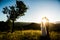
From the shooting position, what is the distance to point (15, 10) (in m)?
1.79

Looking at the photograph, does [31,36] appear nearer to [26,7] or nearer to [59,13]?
[26,7]

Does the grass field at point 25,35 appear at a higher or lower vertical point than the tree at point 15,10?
lower

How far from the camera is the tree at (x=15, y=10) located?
5.82 feet

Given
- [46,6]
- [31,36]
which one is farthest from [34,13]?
[31,36]

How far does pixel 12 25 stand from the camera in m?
1.78

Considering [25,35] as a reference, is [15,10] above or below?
above

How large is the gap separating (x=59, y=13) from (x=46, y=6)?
242 millimetres

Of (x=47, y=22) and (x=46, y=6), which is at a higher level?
(x=46, y=6)

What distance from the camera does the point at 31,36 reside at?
1.74 metres

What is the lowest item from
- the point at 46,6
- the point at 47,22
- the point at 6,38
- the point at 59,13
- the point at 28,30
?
the point at 6,38

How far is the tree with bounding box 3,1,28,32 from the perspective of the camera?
178 cm

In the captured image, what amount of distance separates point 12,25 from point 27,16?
0.29m

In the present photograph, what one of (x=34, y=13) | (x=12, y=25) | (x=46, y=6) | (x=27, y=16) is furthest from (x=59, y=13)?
(x=12, y=25)

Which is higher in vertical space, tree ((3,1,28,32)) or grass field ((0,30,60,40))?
tree ((3,1,28,32))
